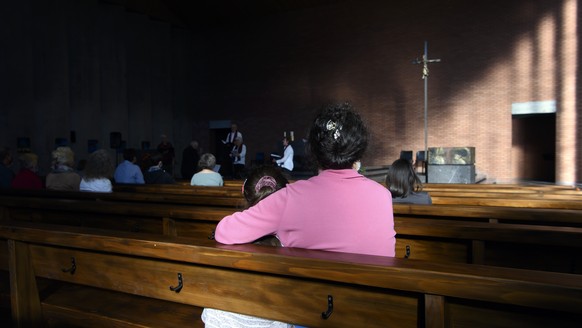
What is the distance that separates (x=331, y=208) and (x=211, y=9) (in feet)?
50.0

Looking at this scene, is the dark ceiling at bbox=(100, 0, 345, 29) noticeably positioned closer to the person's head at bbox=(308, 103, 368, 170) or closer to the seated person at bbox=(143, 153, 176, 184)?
the seated person at bbox=(143, 153, 176, 184)

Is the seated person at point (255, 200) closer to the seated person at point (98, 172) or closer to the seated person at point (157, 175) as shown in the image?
the seated person at point (98, 172)

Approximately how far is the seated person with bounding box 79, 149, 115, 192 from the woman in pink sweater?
3.36 metres

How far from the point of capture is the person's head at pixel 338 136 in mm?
1421

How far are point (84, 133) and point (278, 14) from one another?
7.34 m

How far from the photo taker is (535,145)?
12609 millimetres

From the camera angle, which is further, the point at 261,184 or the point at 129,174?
the point at 129,174

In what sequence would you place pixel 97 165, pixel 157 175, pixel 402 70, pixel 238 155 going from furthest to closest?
1. pixel 402 70
2. pixel 238 155
3. pixel 157 175
4. pixel 97 165

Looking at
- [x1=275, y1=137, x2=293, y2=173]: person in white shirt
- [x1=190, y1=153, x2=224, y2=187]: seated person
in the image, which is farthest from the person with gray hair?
[x1=190, y1=153, x2=224, y2=187]: seated person

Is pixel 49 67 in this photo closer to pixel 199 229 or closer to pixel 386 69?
pixel 386 69

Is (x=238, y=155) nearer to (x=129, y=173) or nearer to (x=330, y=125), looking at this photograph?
(x=129, y=173)

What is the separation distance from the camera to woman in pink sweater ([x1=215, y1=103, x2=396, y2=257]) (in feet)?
4.55

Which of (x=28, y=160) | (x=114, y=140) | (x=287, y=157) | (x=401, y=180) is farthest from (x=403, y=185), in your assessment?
(x=114, y=140)

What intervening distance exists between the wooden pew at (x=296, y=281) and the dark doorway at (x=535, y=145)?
41.7ft
